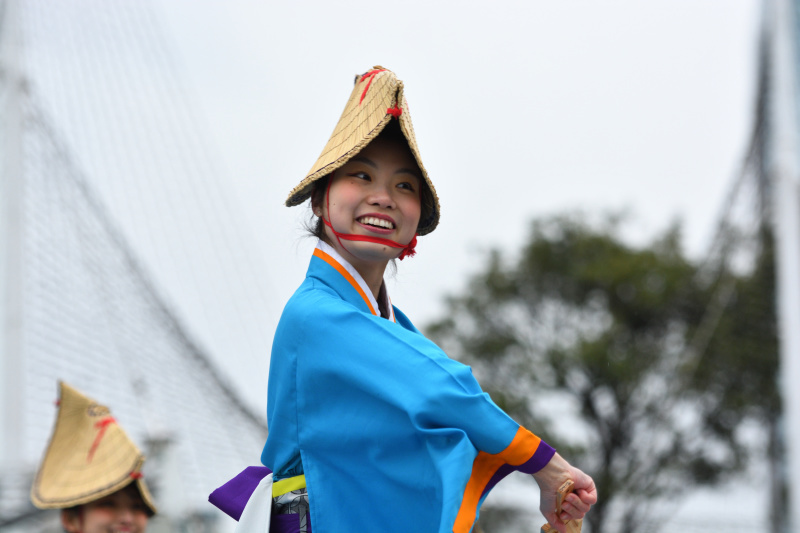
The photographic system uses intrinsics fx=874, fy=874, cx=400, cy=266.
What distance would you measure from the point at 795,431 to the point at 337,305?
7343mm

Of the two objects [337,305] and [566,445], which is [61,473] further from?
[566,445]

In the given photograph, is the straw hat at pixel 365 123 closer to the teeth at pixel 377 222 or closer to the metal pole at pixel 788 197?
the teeth at pixel 377 222

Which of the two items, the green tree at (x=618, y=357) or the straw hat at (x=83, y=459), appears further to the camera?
the green tree at (x=618, y=357)

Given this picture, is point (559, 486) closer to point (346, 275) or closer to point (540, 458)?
point (540, 458)

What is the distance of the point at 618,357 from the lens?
504 inches

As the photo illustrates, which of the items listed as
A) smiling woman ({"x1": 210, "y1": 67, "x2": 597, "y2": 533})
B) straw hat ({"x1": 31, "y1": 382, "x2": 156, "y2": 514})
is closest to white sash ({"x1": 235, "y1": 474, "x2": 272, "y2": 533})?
smiling woman ({"x1": 210, "y1": 67, "x2": 597, "y2": 533})

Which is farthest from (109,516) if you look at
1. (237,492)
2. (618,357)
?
(618,357)

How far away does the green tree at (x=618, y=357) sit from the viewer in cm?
1280

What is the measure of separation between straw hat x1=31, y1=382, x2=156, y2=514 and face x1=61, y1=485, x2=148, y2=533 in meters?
0.05

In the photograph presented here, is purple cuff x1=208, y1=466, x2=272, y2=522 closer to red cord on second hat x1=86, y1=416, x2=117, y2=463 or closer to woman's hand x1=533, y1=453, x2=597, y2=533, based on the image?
woman's hand x1=533, y1=453, x2=597, y2=533

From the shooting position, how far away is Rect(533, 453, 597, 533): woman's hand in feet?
5.21

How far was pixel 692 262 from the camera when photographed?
14.1 m

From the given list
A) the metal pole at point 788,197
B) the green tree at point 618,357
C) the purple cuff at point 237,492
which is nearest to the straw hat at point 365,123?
the purple cuff at point 237,492

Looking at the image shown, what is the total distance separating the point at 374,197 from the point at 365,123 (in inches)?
6.3
